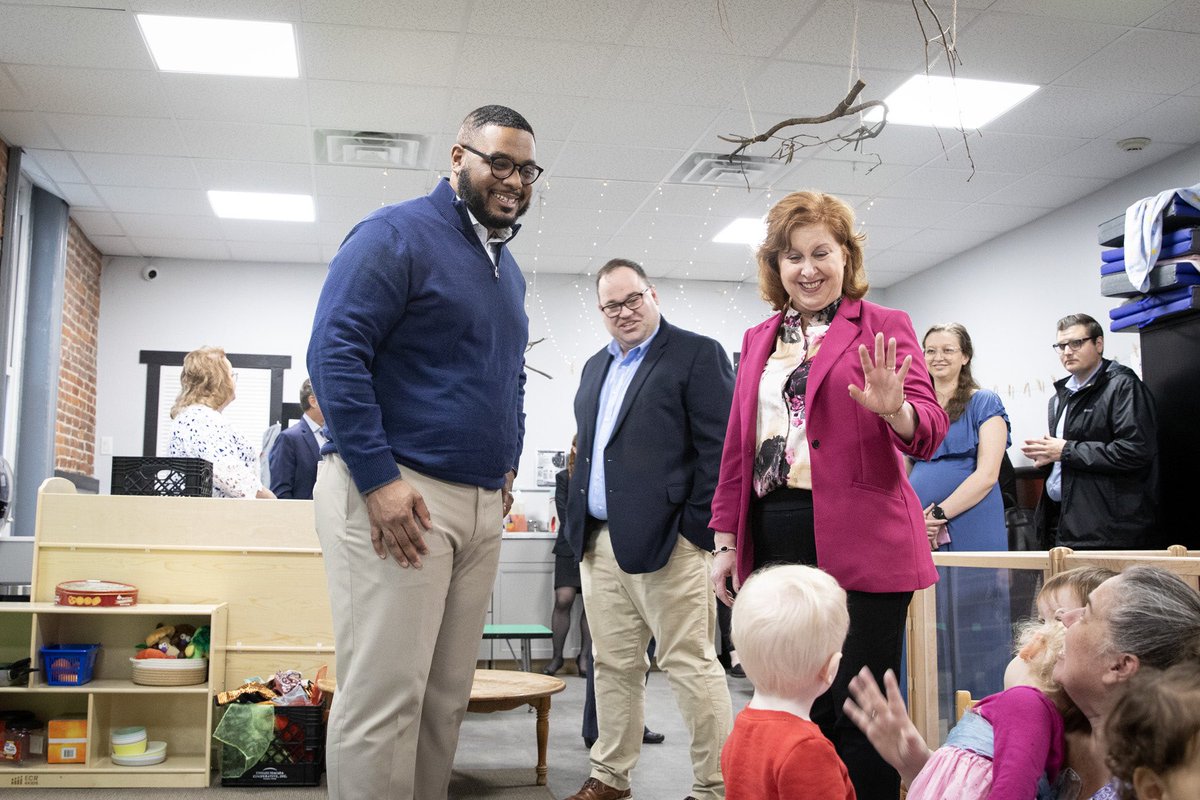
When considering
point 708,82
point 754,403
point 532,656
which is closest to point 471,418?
point 754,403

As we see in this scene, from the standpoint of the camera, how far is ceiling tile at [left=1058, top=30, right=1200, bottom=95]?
175 inches

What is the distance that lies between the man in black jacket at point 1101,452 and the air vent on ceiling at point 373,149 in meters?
3.37

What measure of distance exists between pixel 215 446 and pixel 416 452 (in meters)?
2.51

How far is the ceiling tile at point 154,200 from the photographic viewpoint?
6371mm

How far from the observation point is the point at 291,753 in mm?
3482

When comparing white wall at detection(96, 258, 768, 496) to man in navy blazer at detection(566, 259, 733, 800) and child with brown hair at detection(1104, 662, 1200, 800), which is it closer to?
man in navy blazer at detection(566, 259, 733, 800)

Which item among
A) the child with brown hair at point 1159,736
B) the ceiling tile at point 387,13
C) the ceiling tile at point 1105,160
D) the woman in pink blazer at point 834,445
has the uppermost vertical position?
the ceiling tile at point 387,13

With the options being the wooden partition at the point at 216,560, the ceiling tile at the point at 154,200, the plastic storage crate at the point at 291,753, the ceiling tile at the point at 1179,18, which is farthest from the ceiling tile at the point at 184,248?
the ceiling tile at the point at 1179,18

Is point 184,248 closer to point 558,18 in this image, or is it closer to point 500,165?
point 558,18

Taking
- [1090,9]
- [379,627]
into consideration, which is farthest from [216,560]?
[1090,9]

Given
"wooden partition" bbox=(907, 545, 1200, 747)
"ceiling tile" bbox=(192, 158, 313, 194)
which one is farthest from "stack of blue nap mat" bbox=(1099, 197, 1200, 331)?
"ceiling tile" bbox=(192, 158, 313, 194)

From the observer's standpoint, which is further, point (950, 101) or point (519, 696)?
point (950, 101)

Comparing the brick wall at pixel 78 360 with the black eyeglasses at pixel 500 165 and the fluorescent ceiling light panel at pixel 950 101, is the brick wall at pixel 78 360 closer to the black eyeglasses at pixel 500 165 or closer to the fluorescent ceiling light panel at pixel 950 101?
the fluorescent ceiling light panel at pixel 950 101

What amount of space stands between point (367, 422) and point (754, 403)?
735mm
